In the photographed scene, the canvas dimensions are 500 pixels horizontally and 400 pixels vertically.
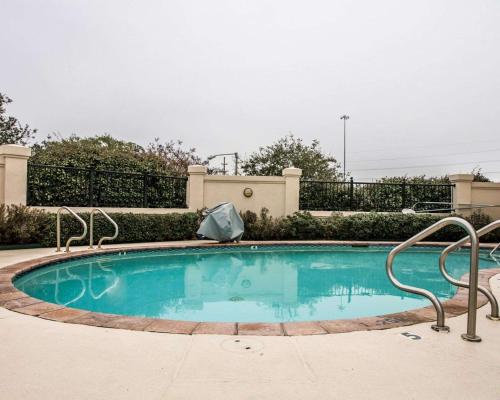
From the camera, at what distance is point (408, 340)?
8.57 feet

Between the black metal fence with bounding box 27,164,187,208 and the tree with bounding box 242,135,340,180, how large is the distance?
11.2 m

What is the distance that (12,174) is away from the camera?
8305 mm

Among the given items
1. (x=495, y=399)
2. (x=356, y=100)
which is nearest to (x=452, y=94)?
(x=356, y=100)

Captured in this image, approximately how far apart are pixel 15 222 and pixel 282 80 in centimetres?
1158

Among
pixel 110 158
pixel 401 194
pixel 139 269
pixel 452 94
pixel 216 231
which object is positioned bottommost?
pixel 139 269

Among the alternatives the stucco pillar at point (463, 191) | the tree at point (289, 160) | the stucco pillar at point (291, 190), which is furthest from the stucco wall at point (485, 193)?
the tree at point (289, 160)

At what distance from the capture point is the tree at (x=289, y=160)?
73.3ft

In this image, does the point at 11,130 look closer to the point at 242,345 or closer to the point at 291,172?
the point at 291,172

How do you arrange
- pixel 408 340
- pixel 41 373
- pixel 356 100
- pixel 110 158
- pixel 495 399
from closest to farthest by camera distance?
pixel 495 399, pixel 41 373, pixel 408 340, pixel 110 158, pixel 356 100

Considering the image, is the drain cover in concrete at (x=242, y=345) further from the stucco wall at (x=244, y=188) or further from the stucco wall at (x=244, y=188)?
the stucco wall at (x=244, y=188)

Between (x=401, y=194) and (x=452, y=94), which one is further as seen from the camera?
(x=452, y=94)

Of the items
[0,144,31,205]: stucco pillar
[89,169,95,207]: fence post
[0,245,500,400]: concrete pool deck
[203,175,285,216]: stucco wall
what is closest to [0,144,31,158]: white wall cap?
[0,144,31,205]: stucco pillar

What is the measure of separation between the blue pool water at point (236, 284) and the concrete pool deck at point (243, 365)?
1.52 m

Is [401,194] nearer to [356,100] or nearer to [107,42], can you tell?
[356,100]
